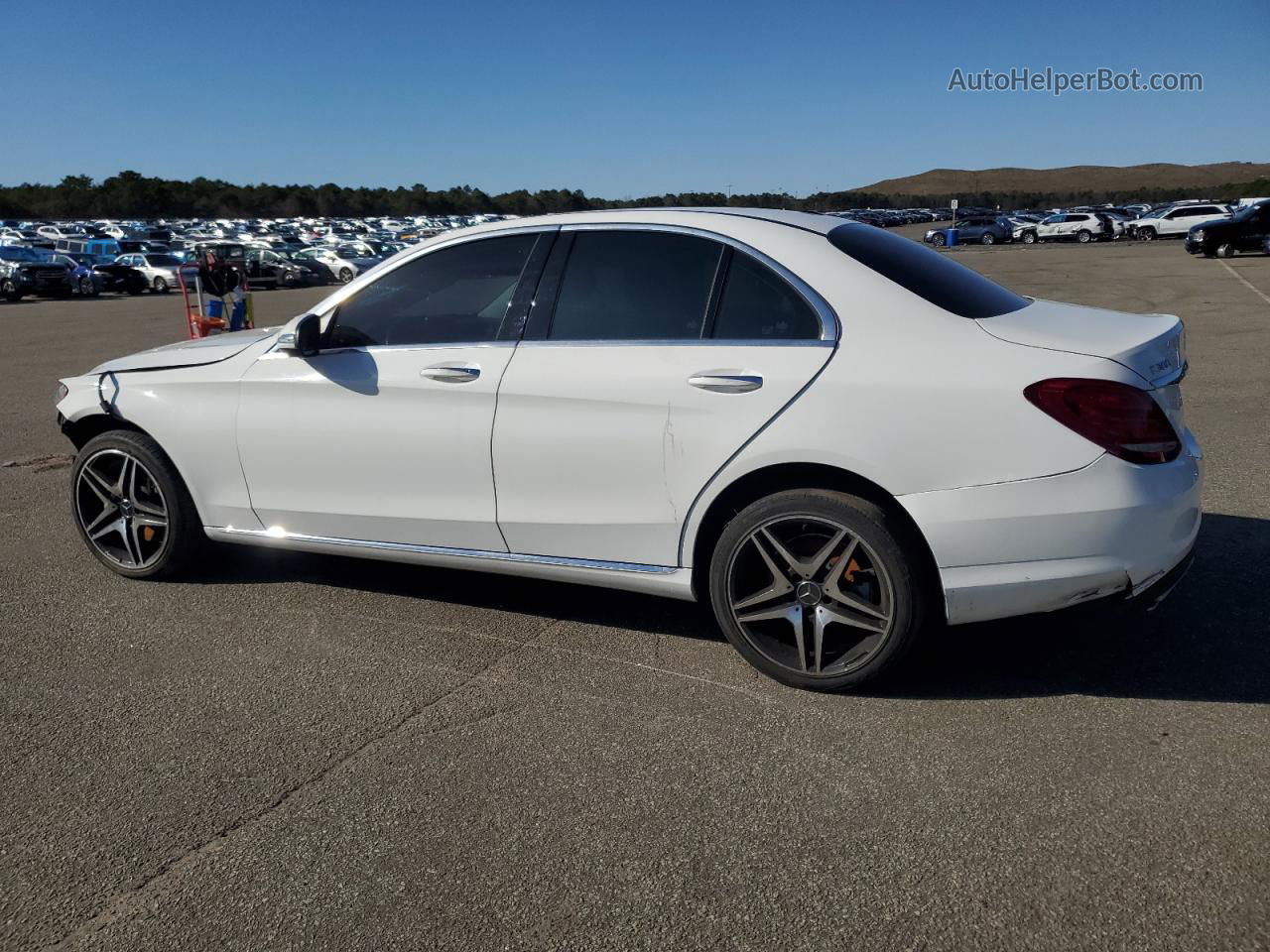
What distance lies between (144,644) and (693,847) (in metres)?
2.70

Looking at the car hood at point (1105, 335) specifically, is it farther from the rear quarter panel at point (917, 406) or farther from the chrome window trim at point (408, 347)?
the chrome window trim at point (408, 347)

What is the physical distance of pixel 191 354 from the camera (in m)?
5.06

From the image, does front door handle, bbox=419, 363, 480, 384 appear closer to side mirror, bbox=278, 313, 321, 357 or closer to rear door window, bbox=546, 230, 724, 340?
rear door window, bbox=546, 230, 724, 340

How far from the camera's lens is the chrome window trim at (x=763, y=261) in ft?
12.3

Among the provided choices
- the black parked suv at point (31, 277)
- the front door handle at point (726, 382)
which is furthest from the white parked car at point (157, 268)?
the front door handle at point (726, 382)

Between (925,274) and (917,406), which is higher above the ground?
(925,274)

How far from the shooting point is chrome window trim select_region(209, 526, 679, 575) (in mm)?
4098

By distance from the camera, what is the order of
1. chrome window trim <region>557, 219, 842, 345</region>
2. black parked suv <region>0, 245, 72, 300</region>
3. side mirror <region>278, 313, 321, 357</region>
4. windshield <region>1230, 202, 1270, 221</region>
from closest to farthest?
1. chrome window trim <region>557, 219, 842, 345</region>
2. side mirror <region>278, 313, 321, 357</region>
3. black parked suv <region>0, 245, 72, 300</region>
4. windshield <region>1230, 202, 1270, 221</region>

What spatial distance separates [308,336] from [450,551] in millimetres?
1099

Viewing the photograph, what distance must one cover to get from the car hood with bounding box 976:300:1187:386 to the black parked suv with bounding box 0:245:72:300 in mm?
33980

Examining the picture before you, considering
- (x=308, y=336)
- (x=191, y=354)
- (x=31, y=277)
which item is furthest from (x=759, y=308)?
(x=31, y=277)

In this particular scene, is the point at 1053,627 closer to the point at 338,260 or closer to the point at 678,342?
the point at 678,342

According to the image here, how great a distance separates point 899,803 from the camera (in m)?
3.09

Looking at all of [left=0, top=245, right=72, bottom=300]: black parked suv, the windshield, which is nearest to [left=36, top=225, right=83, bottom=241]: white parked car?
[left=0, top=245, right=72, bottom=300]: black parked suv
